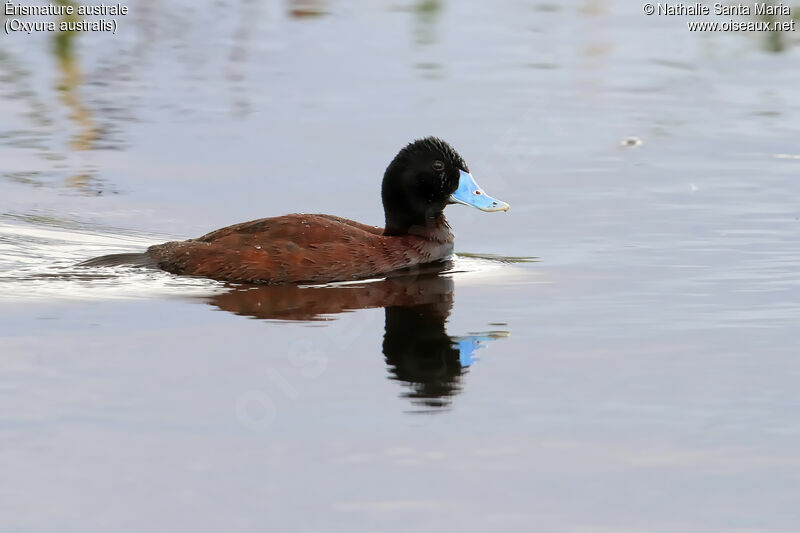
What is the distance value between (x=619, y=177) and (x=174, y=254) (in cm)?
472

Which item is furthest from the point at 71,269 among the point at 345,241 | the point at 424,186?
the point at 424,186

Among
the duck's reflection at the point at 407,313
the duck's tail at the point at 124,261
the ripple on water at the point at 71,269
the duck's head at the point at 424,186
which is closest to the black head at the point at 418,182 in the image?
the duck's head at the point at 424,186

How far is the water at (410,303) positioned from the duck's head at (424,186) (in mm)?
456

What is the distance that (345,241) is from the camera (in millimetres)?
9930

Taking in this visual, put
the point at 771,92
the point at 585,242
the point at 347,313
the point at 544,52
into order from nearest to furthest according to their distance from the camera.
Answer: the point at 347,313 → the point at 585,242 → the point at 771,92 → the point at 544,52

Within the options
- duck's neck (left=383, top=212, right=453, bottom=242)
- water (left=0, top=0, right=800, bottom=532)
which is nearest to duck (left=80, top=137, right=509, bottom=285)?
duck's neck (left=383, top=212, right=453, bottom=242)

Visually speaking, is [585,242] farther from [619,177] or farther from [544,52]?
[544,52]

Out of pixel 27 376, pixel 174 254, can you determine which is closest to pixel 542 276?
pixel 174 254

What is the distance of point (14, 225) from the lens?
11352 mm

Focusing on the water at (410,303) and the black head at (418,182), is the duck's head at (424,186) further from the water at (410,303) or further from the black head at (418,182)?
the water at (410,303)

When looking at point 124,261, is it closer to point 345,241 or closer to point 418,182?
point 345,241

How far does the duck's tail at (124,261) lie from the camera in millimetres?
9922

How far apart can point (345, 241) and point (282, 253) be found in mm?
507

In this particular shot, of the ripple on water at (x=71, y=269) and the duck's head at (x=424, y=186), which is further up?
the duck's head at (x=424, y=186)
